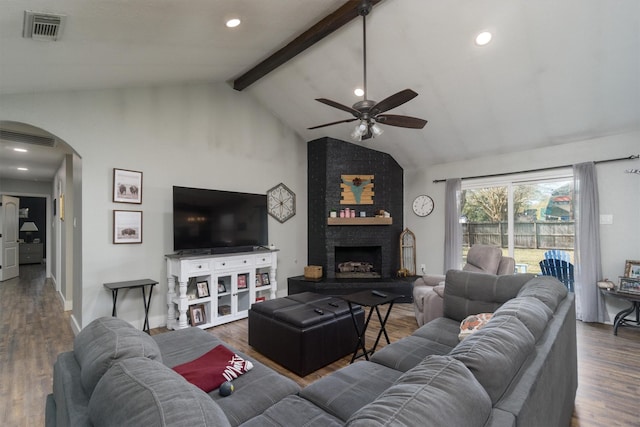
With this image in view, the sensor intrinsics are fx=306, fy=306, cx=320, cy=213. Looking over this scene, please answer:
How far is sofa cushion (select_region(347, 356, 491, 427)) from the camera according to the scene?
0.77 metres

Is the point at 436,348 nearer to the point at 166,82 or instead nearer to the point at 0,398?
the point at 0,398

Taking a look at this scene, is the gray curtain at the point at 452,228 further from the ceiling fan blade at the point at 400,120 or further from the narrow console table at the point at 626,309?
the ceiling fan blade at the point at 400,120

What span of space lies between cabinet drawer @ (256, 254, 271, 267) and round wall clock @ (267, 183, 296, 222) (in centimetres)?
94

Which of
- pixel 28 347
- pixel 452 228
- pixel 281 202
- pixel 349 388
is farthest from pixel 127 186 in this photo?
pixel 452 228

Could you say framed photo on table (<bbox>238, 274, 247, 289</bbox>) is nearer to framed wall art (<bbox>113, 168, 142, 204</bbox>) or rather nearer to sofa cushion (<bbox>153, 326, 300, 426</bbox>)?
framed wall art (<bbox>113, 168, 142, 204</bbox>)

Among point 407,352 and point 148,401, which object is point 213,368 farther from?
point 407,352

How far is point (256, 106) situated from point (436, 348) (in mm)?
4543

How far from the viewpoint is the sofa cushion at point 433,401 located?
2.52 ft

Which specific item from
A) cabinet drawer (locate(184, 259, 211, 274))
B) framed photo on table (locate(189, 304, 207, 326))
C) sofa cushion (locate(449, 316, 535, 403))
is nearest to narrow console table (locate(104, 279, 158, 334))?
cabinet drawer (locate(184, 259, 211, 274))

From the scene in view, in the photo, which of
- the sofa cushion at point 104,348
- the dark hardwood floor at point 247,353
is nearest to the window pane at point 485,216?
the dark hardwood floor at point 247,353

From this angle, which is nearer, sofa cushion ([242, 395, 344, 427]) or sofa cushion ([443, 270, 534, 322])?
sofa cushion ([242, 395, 344, 427])

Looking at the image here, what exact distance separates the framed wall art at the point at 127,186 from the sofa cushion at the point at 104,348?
264 centimetres

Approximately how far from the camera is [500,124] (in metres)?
4.30

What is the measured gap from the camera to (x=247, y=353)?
125 inches
